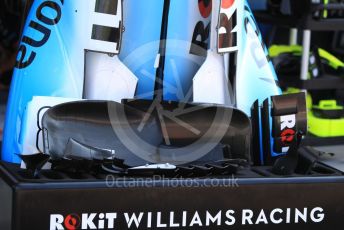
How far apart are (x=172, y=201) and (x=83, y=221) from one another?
24cm

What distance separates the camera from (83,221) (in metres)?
1.99

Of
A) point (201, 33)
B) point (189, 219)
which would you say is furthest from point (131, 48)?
point (189, 219)

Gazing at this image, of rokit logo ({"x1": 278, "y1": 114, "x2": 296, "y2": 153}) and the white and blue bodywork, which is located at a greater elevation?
the white and blue bodywork

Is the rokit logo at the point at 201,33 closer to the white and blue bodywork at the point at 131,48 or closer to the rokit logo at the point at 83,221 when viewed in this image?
the white and blue bodywork at the point at 131,48

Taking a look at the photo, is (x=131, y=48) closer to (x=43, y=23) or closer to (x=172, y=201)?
(x=43, y=23)

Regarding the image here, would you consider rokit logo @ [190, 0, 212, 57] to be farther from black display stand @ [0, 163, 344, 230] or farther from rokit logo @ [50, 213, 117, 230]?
rokit logo @ [50, 213, 117, 230]

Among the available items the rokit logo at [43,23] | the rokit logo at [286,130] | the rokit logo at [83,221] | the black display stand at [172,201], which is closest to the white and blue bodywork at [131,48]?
the rokit logo at [43,23]

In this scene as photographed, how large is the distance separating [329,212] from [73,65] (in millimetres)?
881

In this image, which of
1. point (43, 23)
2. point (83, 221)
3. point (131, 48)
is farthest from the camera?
point (131, 48)

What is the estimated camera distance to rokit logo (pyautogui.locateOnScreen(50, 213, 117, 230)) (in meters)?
1.97

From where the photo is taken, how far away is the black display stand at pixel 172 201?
196 cm

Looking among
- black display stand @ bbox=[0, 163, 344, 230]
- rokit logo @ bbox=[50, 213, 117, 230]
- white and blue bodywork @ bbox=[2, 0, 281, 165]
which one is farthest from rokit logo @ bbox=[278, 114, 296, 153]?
rokit logo @ bbox=[50, 213, 117, 230]

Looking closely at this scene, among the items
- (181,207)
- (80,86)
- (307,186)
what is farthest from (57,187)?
(307,186)

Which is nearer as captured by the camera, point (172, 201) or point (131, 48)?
point (172, 201)
